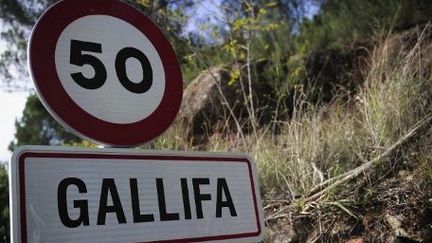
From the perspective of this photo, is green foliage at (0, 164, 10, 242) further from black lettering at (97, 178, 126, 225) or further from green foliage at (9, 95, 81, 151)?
green foliage at (9, 95, 81, 151)

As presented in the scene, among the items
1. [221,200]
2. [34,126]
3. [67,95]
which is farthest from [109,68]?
[34,126]

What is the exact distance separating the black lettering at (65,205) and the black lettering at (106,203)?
1.8 inches

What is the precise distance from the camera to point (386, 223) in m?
3.21

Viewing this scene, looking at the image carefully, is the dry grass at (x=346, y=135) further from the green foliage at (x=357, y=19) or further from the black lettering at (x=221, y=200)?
the green foliage at (x=357, y=19)

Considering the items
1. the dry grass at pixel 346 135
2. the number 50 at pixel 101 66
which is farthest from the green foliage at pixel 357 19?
the number 50 at pixel 101 66

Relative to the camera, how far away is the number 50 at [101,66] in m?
1.82

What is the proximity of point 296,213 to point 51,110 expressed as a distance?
2.20m

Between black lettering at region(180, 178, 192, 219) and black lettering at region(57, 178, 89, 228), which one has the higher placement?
black lettering at region(57, 178, 89, 228)

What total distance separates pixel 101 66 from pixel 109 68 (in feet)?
0.10

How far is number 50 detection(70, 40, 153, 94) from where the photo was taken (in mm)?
1820

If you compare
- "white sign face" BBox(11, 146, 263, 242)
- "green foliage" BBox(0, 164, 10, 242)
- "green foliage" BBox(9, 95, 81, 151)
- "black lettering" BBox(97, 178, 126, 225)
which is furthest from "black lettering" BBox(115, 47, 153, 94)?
"green foliage" BBox(9, 95, 81, 151)

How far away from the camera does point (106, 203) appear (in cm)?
169

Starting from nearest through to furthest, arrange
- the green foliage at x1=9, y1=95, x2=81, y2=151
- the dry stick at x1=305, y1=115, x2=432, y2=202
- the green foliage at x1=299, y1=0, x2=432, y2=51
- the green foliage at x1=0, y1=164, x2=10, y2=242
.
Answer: the dry stick at x1=305, y1=115, x2=432, y2=202
the green foliage at x1=0, y1=164, x2=10, y2=242
the green foliage at x1=299, y1=0, x2=432, y2=51
the green foliage at x1=9, y1=95, x2=81, y2=151

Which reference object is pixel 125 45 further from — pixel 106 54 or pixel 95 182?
pixel 95 182
